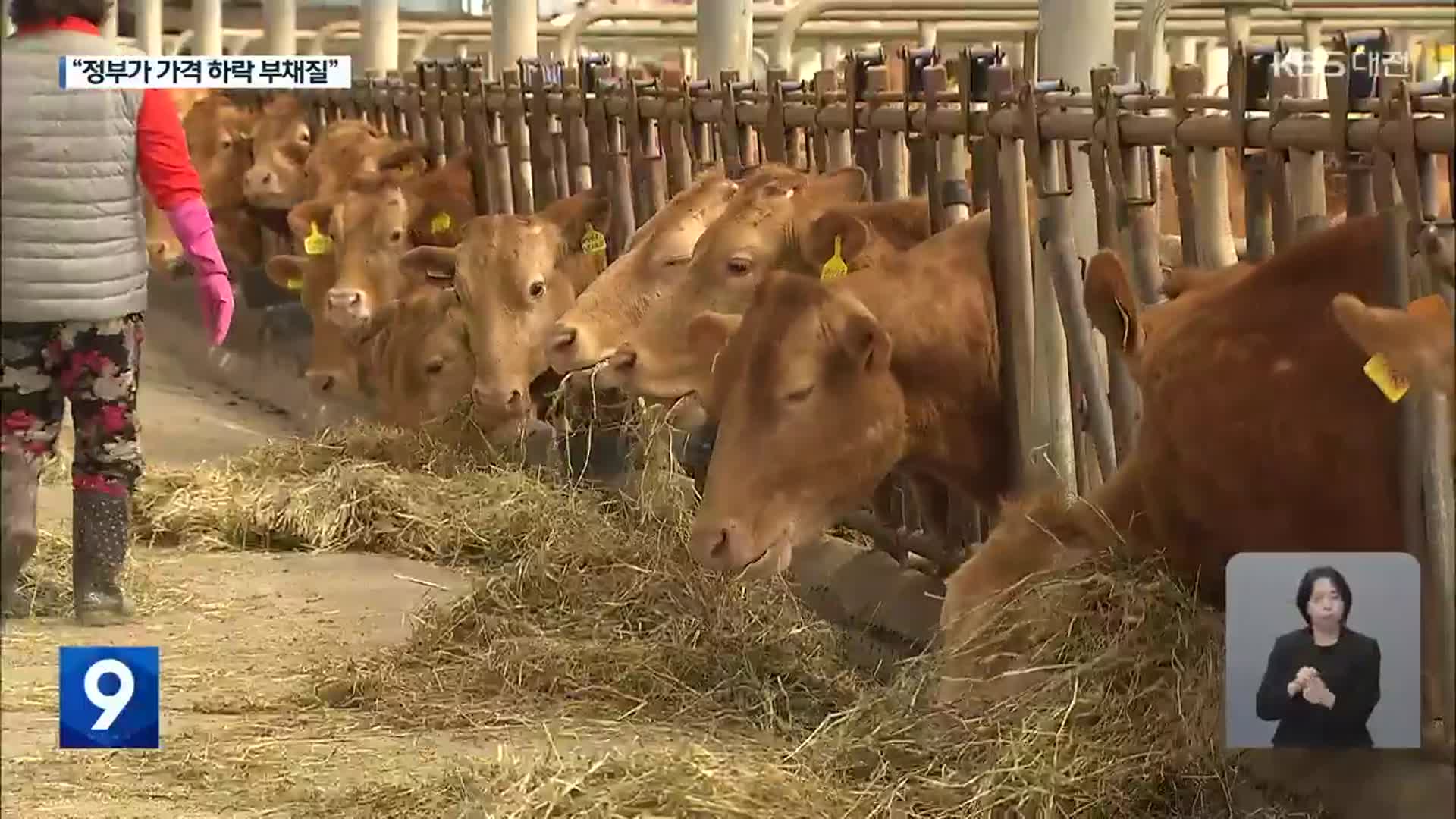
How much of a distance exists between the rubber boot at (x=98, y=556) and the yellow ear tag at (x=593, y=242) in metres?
3.33

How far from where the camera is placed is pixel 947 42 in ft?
33.3

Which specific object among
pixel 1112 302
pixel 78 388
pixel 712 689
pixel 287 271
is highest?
pixel 287 271

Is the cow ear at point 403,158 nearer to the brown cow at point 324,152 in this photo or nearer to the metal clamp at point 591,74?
the brown cow at point 324,152

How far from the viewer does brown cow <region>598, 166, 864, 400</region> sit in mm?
4914

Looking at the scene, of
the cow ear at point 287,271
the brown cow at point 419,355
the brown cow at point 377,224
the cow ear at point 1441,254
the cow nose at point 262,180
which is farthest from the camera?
the brown cow at point 377,224

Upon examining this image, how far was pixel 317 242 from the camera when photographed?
6.78m

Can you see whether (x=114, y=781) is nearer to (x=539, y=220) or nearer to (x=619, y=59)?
(x=539, y=220)

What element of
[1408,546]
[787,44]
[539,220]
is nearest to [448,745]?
[1408,546]

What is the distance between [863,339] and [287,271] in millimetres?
2093

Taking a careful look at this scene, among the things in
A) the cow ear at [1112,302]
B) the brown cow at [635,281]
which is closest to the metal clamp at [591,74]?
the brown cow at [635,281]

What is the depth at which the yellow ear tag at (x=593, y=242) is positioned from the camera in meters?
6.39

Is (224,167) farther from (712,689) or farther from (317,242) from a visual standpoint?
(712,689)

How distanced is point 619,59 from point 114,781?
998 centimetres
